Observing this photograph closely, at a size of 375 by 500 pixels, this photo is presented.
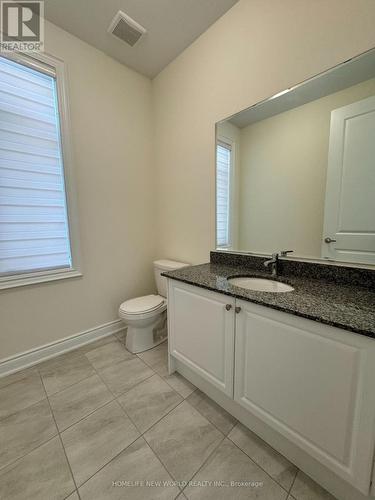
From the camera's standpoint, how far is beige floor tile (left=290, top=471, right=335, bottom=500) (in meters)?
0.87

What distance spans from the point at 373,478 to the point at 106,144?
263 cm

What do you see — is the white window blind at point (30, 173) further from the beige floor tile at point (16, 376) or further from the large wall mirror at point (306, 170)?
the large wall mirror at point (306, 170)

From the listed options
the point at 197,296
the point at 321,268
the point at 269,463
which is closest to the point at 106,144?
the point at 197,296

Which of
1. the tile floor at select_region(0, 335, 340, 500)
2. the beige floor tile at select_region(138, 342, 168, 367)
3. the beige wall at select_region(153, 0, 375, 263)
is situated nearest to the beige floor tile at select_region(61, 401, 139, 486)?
the tile floor at select_region(0, 335, 340, 500)

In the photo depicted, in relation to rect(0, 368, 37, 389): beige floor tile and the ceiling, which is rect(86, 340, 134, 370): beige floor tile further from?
the ceiling

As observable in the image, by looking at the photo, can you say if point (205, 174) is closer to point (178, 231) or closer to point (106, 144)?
point (178, 231)

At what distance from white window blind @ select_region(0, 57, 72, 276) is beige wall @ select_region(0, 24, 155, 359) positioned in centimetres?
17

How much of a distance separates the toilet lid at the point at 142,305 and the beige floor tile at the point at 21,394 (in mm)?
767

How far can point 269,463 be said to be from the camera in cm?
99

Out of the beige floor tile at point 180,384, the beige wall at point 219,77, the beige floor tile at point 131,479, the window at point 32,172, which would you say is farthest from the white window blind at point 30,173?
the beige floor tile at point 131,479

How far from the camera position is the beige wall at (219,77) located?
1083mm

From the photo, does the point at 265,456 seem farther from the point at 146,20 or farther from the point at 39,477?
the point at 146,20

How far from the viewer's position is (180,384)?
149 cm

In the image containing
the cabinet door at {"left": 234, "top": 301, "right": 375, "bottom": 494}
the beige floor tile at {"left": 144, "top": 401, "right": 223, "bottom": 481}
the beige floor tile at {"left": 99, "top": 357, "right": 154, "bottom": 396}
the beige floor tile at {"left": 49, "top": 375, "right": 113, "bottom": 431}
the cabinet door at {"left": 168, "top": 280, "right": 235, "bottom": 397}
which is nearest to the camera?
the cabinet door at {"left": 234, "top": 301, "right": 375, "bottom": 494}
